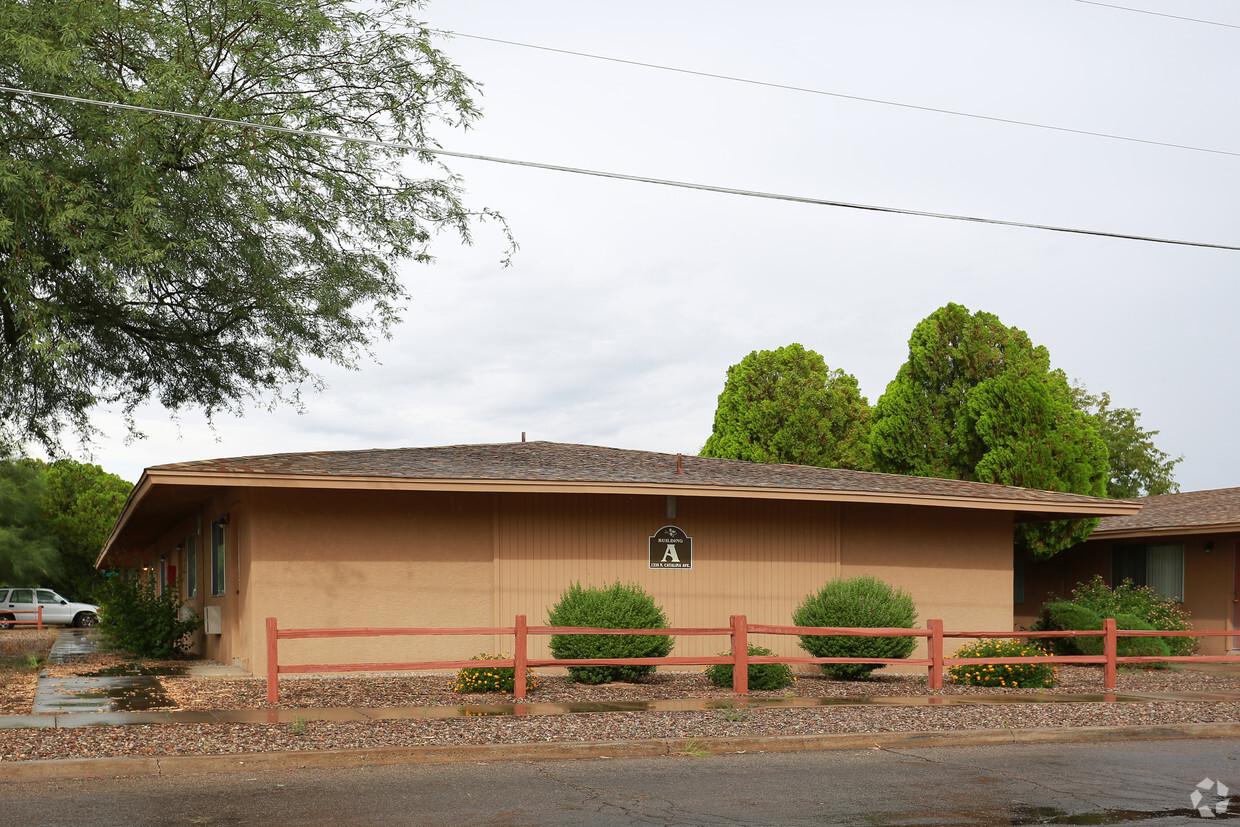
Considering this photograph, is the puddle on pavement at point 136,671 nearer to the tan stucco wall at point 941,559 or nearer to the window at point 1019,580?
the tan stucco wall at point 941,559

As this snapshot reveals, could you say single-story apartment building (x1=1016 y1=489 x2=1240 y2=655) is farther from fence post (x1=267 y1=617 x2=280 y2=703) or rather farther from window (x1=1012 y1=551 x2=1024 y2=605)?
fence post (x1=267 y1=617 x2=280 y2=703)

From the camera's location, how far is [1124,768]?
1047 cm

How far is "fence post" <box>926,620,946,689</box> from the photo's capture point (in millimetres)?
16141

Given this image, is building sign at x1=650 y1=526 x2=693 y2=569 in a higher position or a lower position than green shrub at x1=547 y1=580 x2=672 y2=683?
higher

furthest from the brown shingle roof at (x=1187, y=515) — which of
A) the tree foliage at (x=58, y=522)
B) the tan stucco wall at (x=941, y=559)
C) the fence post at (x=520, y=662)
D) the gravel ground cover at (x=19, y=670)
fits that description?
the tree foliage at (x=58, y=522)

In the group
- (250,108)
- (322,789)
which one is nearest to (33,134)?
(250,108)

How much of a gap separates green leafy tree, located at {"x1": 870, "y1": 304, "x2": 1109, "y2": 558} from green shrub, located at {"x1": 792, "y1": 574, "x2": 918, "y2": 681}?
1055 centimetres

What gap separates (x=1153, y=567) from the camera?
2745 cm

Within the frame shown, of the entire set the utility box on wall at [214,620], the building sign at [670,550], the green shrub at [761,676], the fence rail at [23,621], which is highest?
the building sign at [670,550]

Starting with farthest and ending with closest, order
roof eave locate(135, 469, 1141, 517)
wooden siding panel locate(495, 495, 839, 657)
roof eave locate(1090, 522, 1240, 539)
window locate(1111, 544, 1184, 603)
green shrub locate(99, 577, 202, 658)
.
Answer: window locate(1111, 544, 1184, 603), roof eave locate(1090, 522, 1240, 539), green shrub locate(99, 577, 202, 658), wooden siding panel locate(495, 495, 839, 657), roof eave locate(135, 469, 1141, 517)

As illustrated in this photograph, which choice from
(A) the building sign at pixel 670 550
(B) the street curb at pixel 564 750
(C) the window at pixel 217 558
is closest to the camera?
(B) the street curb at pixel 564 750

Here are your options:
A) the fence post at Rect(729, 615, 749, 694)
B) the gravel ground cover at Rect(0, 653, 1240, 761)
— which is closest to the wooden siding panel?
the gravel ground cover at Rect(0, 653, 1240, 761)

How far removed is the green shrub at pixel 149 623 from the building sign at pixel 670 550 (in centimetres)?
900

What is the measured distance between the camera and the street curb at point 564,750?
382 inches
